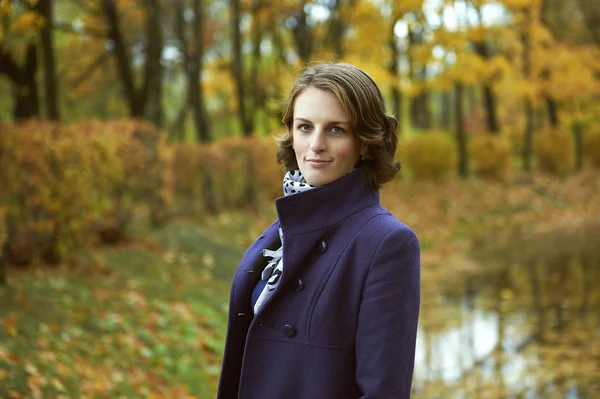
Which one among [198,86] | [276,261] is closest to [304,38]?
[198,86]

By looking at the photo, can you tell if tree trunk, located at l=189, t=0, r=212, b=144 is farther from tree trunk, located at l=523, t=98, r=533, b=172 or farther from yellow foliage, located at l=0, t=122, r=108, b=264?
tree trunk, located at l=523, t=98, r=533, b=172

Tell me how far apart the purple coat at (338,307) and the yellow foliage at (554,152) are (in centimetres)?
2501

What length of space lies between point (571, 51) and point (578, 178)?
240 inches

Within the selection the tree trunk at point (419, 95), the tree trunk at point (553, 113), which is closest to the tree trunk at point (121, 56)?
the tree trunk at point (419, 95)

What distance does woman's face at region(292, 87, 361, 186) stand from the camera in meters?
2.15

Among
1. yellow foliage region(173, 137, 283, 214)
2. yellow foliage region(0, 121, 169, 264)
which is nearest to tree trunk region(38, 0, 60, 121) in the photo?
yellow foliage region(173, 137, 283, 214)

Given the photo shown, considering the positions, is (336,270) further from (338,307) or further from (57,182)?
(57,182)

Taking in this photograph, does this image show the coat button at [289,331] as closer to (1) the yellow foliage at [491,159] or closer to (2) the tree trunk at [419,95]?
(2) the tree trunk at [419,95]

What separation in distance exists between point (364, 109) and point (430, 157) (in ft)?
68.7

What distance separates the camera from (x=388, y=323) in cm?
201

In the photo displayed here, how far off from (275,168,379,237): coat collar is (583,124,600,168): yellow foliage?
1029 inches

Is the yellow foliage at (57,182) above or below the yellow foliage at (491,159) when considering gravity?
below

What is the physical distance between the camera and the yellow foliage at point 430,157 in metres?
22.7

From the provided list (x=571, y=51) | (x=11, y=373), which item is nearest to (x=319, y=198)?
(x=11, y=373)
